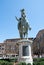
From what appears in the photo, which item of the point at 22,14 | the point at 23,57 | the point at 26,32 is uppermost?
the point at 22,14

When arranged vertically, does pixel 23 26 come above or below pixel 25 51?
above

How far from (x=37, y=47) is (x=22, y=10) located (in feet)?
243

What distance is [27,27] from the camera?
27.1 meters

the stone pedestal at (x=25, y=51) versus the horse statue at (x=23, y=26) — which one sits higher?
the horse statue at (x=23, y=26)

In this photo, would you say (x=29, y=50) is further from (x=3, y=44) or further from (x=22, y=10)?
(x=3, y=44)

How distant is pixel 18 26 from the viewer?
90.0ft

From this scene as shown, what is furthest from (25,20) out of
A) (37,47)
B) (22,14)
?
(37,47)

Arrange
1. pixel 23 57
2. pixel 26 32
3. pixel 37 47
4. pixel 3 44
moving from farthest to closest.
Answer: pixel 3 44
pixel 37 47
pixel 26 32
pixel 23 57

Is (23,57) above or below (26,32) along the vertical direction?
below

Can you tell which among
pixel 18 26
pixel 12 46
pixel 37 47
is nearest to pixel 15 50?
pixel 12 46

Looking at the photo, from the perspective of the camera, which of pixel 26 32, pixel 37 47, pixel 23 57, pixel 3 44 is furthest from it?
pixel 3 44

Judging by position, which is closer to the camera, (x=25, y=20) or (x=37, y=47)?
(x=25, y=20)

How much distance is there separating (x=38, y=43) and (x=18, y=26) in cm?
7416

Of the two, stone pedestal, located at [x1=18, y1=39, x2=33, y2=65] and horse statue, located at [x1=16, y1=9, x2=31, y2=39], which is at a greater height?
horse statue, located at [x1=16, y1=9, x2=31, y2=39]
